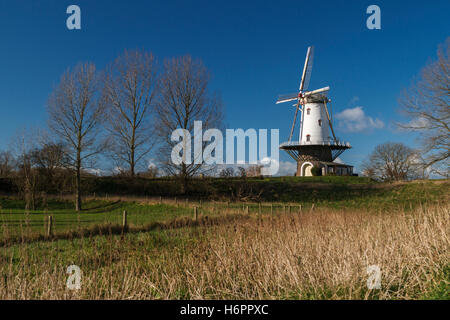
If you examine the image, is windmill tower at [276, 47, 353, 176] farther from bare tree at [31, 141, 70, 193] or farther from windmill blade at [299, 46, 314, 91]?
bare tree at [31, 141, 70, 193]

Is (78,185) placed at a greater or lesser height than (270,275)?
greater

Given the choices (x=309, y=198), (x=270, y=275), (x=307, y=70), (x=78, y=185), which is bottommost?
(x=309, y=198)

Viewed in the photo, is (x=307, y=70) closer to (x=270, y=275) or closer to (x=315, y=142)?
(x=315, y=142)

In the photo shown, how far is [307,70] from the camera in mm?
45812

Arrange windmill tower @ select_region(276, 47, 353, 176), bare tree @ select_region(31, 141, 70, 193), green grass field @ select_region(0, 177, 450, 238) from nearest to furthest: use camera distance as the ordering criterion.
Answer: green grass field @ select_region(0, 177, 450, 238), bare tree @ select_region(31, 141, 70, 193), windmill tower @ select_region(276, 47, 353, 176)

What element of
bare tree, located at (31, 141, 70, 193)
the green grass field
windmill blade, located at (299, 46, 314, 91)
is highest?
windmill blade, located at (299, 46, 314, 91)

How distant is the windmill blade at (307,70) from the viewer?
147ft

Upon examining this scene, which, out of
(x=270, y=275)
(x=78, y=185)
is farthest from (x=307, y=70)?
(x=270, y=275)

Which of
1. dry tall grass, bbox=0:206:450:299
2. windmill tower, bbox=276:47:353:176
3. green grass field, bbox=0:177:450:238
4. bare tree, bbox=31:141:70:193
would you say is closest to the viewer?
dry tall grass, bbox=0:206:450:299

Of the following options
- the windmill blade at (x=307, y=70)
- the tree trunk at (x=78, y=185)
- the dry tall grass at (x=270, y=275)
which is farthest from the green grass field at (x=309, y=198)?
the windmill blade at (x=307, y=70)

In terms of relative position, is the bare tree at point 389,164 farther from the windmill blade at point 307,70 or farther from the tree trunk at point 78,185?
the tree trunk at point 78,185

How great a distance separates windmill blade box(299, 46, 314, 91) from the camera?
4491 centimetres

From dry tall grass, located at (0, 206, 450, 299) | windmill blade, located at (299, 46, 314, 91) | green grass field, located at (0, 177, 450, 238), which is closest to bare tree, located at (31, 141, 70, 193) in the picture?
green grass field, located at (0, 177, 450, 238)
